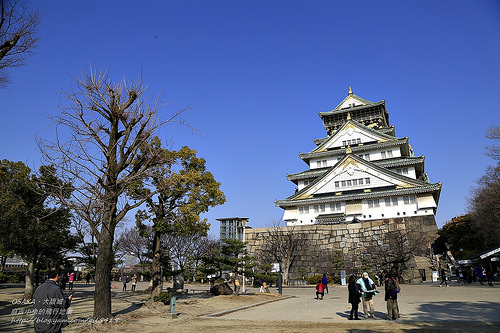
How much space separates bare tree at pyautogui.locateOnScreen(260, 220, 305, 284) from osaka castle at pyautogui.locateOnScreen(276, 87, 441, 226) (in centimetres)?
584

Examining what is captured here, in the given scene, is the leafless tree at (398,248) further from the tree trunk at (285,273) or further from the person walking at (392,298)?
the person walking at (392,298)

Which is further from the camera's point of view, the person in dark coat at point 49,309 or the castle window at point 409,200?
the castle window at point 409,200

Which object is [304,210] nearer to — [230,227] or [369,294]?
[230,227]

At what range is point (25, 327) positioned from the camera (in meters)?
9.62

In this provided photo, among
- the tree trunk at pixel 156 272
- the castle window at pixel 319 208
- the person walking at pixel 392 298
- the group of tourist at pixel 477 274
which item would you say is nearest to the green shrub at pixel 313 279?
the castle window at pixel 319 208

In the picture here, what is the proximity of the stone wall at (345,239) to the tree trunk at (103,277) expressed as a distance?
2478cm

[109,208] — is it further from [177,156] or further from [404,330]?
[404,330]

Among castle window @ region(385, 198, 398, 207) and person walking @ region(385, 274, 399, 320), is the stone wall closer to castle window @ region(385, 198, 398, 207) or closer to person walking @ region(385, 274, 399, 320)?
castle window @ region(385, 198, 398, 207)

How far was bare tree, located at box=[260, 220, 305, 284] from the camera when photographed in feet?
108

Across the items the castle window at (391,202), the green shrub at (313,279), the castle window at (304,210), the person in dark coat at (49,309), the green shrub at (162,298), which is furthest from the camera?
the castle window at (304,210)

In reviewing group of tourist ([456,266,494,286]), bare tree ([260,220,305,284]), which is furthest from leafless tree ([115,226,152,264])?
group of tourist ([456,266,494,286])

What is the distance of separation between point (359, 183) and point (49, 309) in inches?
1529

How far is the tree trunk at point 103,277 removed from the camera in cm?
1043

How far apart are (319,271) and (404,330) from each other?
2558 cm
